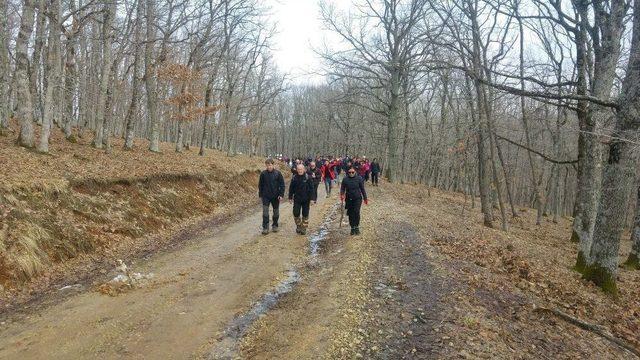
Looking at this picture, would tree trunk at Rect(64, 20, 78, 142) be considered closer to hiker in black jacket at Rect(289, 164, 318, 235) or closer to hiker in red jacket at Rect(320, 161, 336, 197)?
hiker in red jacket at Rect(320, 161, 336, 197)

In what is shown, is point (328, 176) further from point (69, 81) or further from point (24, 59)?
point (69, 81)

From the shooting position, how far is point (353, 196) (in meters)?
12.0

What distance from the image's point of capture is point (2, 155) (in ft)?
38.8

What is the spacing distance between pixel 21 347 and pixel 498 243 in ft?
41.8

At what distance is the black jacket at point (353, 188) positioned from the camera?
39.3 feet

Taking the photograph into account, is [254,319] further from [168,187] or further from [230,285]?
[168,187]

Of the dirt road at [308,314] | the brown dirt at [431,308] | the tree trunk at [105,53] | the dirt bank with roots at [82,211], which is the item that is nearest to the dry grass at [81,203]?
the dirt bank with roots at [82,211]

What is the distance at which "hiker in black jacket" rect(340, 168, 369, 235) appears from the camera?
38.9ft

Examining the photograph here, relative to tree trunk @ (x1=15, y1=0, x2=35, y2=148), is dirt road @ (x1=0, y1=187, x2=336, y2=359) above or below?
below

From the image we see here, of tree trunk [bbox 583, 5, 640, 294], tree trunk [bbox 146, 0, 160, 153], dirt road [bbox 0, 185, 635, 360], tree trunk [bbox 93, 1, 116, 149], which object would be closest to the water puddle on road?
dirt road [bbox 0, 185, 635, 360]

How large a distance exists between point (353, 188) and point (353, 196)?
0.86 ft

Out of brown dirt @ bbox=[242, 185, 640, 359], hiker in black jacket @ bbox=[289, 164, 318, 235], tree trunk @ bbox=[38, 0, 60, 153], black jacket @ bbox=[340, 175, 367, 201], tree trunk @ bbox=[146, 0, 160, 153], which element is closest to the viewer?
brown dirt @ bbox=[242, 185, 640, 359]

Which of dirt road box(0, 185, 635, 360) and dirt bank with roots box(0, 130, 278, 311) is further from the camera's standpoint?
dirt bank with roots box(0, 130, 278, 311)

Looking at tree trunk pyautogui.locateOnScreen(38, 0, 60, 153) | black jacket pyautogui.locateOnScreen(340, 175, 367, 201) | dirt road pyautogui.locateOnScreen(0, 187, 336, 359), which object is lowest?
dirt road pyautogui.locateOnScreen(0, 187, 336, 359)
